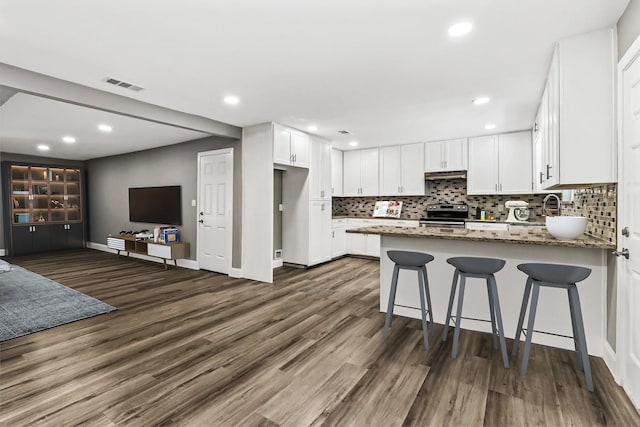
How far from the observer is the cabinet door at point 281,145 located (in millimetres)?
4758

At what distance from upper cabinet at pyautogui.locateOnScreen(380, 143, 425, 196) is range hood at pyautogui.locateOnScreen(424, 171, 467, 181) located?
5.7 inches

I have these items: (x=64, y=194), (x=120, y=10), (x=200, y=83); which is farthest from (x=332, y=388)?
(x=64, y=194)

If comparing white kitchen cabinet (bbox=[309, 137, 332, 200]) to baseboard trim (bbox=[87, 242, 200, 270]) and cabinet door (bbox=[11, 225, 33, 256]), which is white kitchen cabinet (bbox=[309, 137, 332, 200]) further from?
cabinet door (bbox=[11, 225, 33, 256])

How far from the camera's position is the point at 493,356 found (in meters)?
2.45

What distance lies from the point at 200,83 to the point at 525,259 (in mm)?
3472

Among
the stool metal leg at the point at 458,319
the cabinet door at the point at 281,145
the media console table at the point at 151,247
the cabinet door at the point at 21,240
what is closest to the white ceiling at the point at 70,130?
the cabinet door at the point at 281,145

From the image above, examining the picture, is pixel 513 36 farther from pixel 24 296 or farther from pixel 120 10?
pixel 24 296

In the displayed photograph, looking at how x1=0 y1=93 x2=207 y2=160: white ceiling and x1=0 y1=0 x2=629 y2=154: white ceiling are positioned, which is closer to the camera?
x1=0 y1=0 x2=629 y2=154: white ceiling

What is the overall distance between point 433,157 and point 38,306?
6198 millimetres

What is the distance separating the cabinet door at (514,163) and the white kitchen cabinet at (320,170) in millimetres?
2963

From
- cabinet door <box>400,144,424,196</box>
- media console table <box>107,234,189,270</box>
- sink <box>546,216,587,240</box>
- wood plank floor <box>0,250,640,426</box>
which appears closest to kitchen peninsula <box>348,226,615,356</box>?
sink <box>546,216,587,240</box>

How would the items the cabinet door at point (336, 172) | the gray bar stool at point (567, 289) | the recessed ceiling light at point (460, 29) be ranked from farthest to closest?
the cabinet door at point (336, 172), the recessed ceiling light at point (460, 29), the gray bar stool at point (567, 289)

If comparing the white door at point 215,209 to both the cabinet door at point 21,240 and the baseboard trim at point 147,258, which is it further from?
the cabinet door at point 21,240

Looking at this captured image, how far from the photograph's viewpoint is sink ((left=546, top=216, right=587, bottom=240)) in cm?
239
